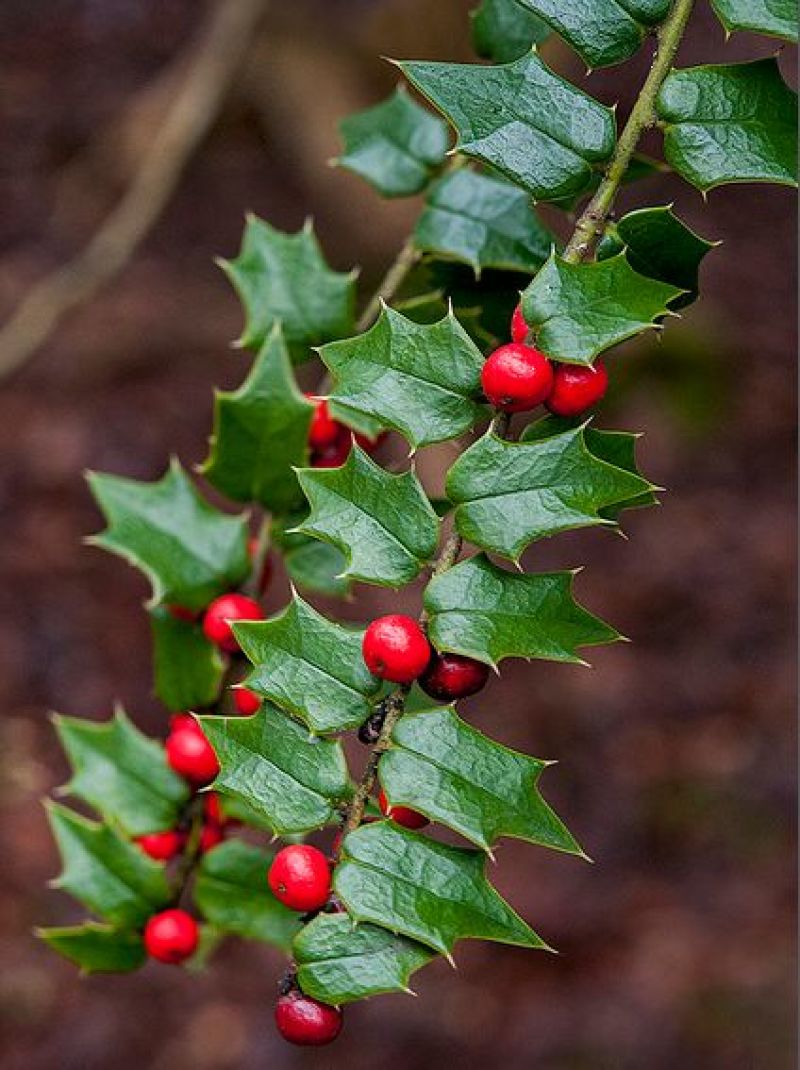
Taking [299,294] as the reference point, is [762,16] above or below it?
above

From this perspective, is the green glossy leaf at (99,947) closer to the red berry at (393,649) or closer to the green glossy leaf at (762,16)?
the red berry at (393,649)

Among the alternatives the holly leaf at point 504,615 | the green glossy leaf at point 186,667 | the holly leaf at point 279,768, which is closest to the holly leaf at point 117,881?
the green glossy leaf at point 186,667

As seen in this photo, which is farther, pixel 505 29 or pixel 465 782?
pixel 505 29

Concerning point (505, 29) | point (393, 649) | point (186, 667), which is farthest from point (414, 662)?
point (505, 29)

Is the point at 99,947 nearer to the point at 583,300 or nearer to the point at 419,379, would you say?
the point at 419,379

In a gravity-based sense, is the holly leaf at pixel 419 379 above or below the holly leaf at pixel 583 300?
below

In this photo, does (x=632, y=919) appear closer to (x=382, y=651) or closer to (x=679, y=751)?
(x=679, y=751)

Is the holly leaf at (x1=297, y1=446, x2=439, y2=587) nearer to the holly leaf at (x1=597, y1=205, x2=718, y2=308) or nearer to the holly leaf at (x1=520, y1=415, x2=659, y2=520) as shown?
the holly leaf at (x1=520, y1=415, x2=659, y2=520)
